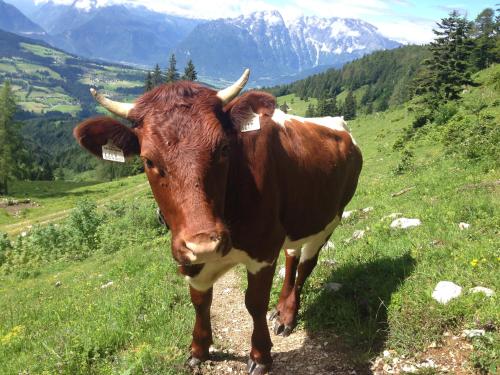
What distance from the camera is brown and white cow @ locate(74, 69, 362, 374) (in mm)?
3801

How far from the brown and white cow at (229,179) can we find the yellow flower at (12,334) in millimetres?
3118

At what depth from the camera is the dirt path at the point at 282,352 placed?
5410 millimetres

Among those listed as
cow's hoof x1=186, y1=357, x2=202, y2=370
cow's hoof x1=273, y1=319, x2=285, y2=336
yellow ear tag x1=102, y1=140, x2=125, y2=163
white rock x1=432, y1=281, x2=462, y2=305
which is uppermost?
yellow ear tag x1=102, y1=140, x2=125, y2=163

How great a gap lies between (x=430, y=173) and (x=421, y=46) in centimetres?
20032

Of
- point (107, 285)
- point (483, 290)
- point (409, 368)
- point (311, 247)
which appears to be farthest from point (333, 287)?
point (107, 285)

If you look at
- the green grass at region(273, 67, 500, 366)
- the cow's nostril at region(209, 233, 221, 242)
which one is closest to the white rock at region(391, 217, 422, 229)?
the green grass at region(273, 67, 500, 366)

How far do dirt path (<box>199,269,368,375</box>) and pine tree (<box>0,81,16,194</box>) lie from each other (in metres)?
61.5

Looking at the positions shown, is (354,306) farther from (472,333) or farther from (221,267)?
(221,267)

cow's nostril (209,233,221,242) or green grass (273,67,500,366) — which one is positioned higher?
cow's nostril (209,233,221,242)

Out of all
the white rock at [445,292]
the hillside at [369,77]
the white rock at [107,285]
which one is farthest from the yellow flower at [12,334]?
the hillside at [369,77]

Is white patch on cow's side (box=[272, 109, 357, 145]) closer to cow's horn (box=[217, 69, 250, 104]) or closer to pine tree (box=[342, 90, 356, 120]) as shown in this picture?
cow's horn (box=[217, 69, 250, 104])

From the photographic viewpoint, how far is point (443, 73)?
32.0 m

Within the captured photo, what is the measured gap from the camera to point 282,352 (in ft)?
19.7

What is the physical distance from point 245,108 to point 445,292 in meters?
3.25
